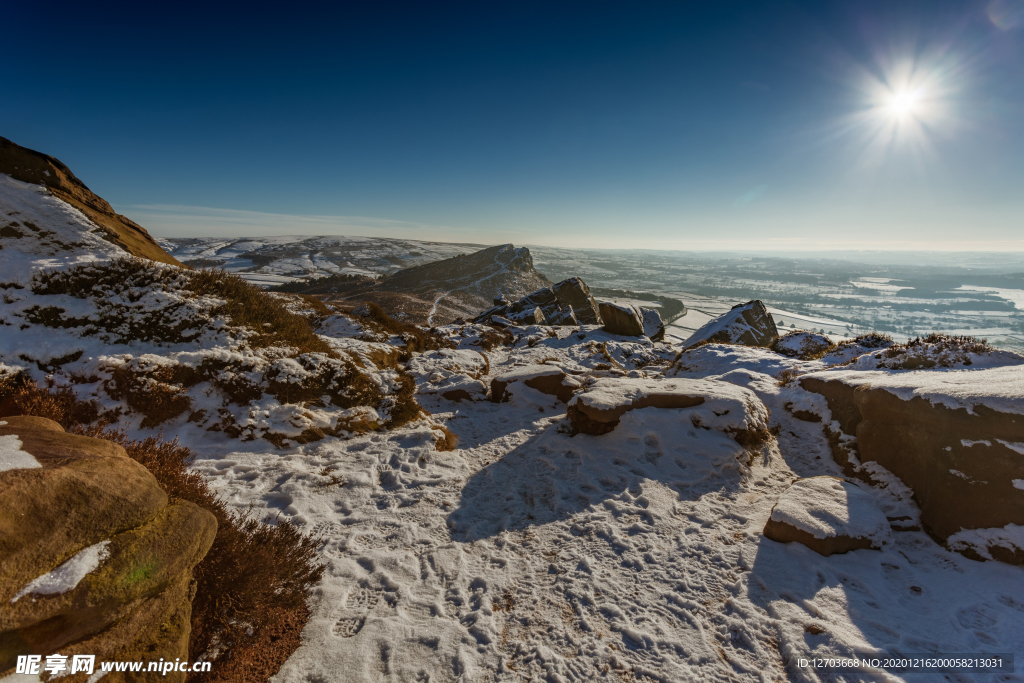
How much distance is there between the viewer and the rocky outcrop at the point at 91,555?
7.55 feet

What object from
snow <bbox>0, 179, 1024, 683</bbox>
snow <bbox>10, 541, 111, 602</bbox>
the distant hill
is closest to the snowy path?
the distant hill

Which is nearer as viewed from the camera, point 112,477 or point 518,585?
point 112,477

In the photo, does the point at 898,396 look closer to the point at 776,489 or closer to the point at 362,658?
the point at 776,489

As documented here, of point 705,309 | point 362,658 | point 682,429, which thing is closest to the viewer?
point 362,658

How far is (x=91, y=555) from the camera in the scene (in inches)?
101

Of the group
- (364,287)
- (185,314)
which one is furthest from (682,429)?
(364,287)

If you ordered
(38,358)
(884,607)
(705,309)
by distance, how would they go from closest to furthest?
(884,607) < (38,358) < (705,309)

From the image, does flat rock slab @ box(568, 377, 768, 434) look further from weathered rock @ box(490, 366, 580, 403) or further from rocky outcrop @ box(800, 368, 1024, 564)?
weathered rock @ box(490, 366, 580, 403)

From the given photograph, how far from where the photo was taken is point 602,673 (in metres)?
3.80

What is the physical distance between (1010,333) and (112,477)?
153642mm

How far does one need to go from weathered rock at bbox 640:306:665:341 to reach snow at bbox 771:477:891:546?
31362mm

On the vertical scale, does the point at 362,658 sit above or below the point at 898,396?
below

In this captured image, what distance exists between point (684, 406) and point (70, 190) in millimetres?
20688

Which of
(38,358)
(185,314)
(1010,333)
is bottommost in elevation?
(1010,333)
